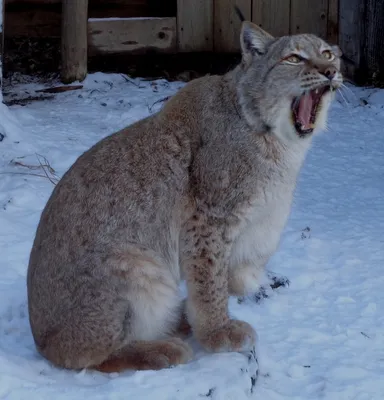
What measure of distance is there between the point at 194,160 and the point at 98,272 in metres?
0.64

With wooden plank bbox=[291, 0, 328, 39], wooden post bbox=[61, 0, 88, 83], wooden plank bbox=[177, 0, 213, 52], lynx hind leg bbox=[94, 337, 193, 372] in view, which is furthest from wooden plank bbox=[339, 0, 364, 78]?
lynx hind leg bbox=[94, 337, 193, 372]

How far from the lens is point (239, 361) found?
3660 mm

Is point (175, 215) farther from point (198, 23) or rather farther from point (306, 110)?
point (198, 23)

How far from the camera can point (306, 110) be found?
3764 mm

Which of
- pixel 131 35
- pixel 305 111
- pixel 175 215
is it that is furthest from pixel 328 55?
pixel 131 35

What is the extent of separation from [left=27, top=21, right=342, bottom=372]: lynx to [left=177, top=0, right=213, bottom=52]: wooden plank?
4.33 metres

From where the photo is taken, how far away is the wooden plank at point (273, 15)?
8273mm

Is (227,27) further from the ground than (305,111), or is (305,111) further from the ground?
(305,111)

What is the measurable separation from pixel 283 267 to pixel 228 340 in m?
1.16

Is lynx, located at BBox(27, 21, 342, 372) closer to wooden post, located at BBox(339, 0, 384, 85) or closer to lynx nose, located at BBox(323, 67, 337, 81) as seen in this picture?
lynx nose, located at BBox(323, 67, 337, 81)

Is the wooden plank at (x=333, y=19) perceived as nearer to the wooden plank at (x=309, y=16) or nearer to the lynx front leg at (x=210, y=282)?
the wooden plank at (x=309, y=16)

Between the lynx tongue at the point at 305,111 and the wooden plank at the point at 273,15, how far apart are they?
468cm

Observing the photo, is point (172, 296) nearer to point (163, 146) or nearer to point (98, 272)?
point (98, 272)

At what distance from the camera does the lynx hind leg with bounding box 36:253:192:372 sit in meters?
3.50
